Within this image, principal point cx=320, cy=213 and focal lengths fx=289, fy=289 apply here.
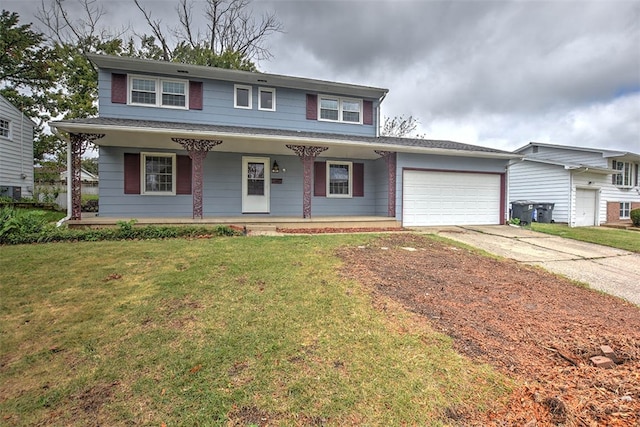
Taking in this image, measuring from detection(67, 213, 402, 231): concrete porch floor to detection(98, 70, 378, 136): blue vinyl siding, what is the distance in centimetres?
384

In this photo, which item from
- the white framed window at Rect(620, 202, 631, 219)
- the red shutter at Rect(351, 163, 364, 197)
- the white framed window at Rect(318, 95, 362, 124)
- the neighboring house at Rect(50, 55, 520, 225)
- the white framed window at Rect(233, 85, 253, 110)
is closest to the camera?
the neighboring house at Rect(50, 55, 520, 225)

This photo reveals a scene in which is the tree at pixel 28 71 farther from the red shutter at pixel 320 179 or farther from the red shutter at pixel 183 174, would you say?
the red shutter at pixel 320 179

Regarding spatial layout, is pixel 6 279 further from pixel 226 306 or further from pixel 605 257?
pixel 605 257

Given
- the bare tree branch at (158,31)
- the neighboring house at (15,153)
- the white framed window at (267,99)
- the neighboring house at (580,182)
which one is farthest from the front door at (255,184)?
the bare tree branch at (158,31)

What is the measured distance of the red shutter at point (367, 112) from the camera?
40.9 ft

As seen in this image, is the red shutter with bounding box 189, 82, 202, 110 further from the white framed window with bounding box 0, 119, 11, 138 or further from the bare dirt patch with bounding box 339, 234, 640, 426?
the white framed window with bounding box 0, 119, 11, 138

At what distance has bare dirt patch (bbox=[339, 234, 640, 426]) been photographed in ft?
6.41

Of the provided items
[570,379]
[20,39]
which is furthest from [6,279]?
[20,39]

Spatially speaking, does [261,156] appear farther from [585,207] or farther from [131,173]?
[585,207]

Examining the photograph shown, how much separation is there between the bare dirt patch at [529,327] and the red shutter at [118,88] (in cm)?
962

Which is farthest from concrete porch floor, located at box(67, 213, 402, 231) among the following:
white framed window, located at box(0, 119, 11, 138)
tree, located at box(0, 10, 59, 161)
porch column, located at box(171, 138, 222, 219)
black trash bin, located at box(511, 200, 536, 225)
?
tree, located at box(0, 10, 59, 161)

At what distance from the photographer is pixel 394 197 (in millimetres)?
10836

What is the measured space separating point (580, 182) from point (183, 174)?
18.7 m

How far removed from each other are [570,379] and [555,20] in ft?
41.4
